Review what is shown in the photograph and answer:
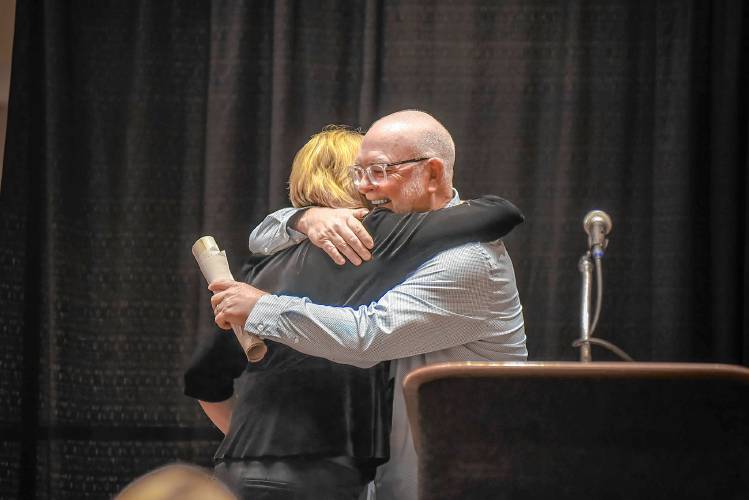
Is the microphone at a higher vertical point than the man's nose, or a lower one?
lower

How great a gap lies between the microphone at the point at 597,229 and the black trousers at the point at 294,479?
4.32ft

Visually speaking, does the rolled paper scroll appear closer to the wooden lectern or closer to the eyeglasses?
the eyeglasses

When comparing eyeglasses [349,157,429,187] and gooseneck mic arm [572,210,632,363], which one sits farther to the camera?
gooseneck mic arm [572,210,632,363]

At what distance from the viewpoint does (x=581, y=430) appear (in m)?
1.28

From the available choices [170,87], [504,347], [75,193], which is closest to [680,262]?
[504,347]

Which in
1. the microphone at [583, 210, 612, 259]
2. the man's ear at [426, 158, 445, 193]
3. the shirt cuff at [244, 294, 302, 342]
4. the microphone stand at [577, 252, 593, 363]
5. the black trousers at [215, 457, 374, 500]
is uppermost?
the man's ear at [426, 158, 445, 193]

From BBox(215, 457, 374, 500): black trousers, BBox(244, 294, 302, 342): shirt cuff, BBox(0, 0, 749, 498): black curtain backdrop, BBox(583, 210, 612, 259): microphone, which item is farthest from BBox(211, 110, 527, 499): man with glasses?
BBox(0, 0, 749, 498): black curtain backdrop

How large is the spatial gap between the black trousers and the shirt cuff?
0.22m

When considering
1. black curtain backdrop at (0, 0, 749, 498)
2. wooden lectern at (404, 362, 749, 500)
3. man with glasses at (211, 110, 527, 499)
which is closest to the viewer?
wooden lectern at (404, 362, 749, 500)

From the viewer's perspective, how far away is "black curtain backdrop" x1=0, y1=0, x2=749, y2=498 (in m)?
3.12

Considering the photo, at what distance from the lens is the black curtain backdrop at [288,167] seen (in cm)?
312

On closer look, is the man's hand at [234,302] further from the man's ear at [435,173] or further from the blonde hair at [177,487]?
the blonde hair at [177,487]

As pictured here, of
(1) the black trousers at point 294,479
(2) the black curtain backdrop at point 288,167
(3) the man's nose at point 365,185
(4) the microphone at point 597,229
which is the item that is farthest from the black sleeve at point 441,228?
(2) the black curtain backdrop at point 288,167

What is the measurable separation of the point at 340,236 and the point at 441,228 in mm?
176
